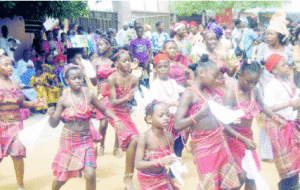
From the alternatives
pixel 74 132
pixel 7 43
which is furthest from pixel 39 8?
pixel 74 132

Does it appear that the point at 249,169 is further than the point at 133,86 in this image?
No

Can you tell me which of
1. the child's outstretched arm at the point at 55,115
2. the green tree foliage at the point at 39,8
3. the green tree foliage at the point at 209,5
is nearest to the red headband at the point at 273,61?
the child's outstretched arm at the point at 55,115

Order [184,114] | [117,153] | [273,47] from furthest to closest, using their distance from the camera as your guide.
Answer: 1. [117,153]
2. [273,47]
3. [184,114]

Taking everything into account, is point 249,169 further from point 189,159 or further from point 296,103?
point 189,159

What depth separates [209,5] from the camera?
2741cm

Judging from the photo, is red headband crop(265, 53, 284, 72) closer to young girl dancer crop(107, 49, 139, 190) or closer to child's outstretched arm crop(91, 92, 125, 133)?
young girl dancer crop(107, 49, 139, 190)

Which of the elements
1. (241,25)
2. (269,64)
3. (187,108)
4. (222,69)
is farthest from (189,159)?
(241,25)

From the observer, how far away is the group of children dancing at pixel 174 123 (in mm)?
3488

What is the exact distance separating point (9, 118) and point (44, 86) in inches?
195

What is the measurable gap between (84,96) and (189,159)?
8.03ft

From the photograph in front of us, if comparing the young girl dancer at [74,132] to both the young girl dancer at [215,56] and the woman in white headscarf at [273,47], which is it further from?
the woman in white headscarf at [273,47]

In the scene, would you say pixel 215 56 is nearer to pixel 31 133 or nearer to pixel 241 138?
pixel 241 138

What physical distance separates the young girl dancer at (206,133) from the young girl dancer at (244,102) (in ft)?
0.86

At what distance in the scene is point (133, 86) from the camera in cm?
537
